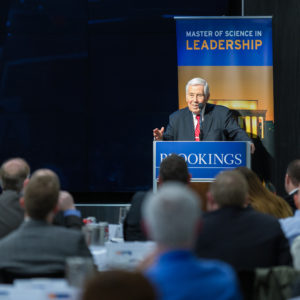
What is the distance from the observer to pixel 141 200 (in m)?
3.50

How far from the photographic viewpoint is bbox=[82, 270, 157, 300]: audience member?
117 centimetres

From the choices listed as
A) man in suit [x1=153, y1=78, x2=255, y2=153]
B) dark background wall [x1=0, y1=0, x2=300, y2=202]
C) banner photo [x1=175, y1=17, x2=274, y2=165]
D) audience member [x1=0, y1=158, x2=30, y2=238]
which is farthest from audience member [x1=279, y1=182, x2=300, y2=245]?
dark background wall [x1=0, y1=0, x2=300, y2=202]

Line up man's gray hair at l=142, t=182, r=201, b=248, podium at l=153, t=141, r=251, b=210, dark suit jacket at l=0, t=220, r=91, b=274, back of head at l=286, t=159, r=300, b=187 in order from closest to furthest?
man's gray hair at l=142, t=182, r=201, b=248 < dark suit jacket at l=0, t=220, r=91, b=274 < back of head at l=286, t=159, r=300, b=187 < podium at l=153, t=141, r=251, b=210

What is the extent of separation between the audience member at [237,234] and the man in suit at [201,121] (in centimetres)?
309

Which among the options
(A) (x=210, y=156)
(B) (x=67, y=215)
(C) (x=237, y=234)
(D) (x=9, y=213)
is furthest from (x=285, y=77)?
(C) (x=237, y=234)

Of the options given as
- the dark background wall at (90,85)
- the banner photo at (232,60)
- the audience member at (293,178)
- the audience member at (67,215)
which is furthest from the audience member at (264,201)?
the dark background wall at (90,85)

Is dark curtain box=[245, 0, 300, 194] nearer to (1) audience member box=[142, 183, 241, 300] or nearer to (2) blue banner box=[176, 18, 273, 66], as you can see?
(2) blue banner box=[176, 18, 273, 66]

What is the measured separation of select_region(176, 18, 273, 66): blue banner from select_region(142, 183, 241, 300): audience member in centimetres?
532

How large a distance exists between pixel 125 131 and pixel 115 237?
5.53 meters

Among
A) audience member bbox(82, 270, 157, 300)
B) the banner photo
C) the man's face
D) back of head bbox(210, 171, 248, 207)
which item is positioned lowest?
audience member bbox(82, 270, 157, 300)

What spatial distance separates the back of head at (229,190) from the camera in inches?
101

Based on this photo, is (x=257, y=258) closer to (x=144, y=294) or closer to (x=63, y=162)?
(x=144, y=294)

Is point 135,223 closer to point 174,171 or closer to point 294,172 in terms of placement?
point 174,171

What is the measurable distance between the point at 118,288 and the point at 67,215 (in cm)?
206
